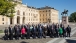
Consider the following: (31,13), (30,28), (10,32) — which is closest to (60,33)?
(30,28)

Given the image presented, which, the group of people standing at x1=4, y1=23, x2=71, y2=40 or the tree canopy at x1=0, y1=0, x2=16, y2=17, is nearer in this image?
the group of people standing at x1=4, y1=23, x2=71, y2=40

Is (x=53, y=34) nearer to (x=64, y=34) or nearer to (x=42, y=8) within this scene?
(x=64, y=34)

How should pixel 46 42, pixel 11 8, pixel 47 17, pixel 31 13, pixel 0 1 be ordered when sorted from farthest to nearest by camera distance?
pixel 47 17 < pixel 31 13 < pixel 11 8 < pixel 0 1 < pixel 46 42

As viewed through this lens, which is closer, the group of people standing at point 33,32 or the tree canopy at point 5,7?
the group of people standing at point 33,32

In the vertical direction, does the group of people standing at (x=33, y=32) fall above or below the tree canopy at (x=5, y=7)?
below

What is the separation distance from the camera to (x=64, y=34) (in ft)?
68.2

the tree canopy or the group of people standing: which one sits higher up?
the tree canopy

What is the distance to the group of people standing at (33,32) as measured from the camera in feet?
65.1

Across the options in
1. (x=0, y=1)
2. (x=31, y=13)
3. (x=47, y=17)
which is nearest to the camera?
(x=0, y=1)

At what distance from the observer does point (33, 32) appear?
800 inches

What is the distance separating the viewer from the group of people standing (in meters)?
19.8

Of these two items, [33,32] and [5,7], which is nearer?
[33,32]

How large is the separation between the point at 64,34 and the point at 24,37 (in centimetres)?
500

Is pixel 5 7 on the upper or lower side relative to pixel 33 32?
upper
